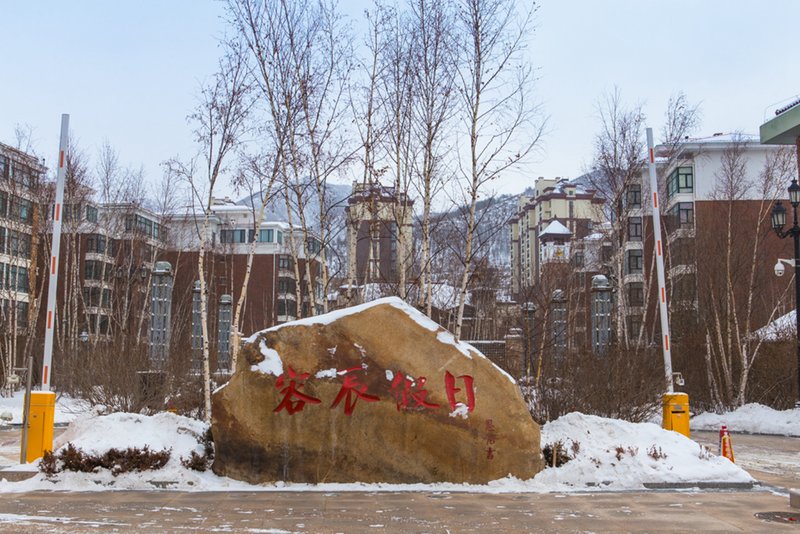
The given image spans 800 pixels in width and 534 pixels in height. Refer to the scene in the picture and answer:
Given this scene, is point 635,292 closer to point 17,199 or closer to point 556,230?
point 17,199

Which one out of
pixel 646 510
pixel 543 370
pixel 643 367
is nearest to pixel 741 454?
pixel 643 367

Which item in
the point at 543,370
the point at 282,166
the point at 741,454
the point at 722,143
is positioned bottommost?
the point at 741,454

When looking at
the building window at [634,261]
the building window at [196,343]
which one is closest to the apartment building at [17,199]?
the building window at [196,343]

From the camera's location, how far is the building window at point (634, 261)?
46.3m

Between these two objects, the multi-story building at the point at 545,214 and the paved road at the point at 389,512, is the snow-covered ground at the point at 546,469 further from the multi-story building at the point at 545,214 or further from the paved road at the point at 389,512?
the multi-story building at the point at 545,214

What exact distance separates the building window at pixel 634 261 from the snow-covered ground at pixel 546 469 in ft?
120

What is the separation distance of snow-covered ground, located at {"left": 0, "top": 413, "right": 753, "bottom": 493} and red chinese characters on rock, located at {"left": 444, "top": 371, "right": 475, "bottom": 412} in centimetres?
108

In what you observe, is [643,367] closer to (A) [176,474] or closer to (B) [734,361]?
(A) [176,474]

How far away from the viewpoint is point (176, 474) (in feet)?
33.3

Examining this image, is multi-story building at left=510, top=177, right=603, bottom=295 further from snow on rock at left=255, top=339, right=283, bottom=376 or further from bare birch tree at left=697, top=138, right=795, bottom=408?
snow on rock at left=255, top=339, right=283, bottom=376

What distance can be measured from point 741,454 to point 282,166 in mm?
10948

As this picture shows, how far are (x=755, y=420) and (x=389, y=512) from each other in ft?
53.9

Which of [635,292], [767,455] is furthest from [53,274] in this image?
[635,292]

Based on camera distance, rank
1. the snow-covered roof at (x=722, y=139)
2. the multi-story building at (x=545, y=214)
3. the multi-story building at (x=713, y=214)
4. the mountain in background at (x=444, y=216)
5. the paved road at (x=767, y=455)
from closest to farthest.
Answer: the paved road at (x=767, y=455), the mountain in background at (x=444, y=216), the multi-story building at (x=713, y=214), the snow-covered roof at (x=722, y=139), the multi-story building at (x=545, y=214)
